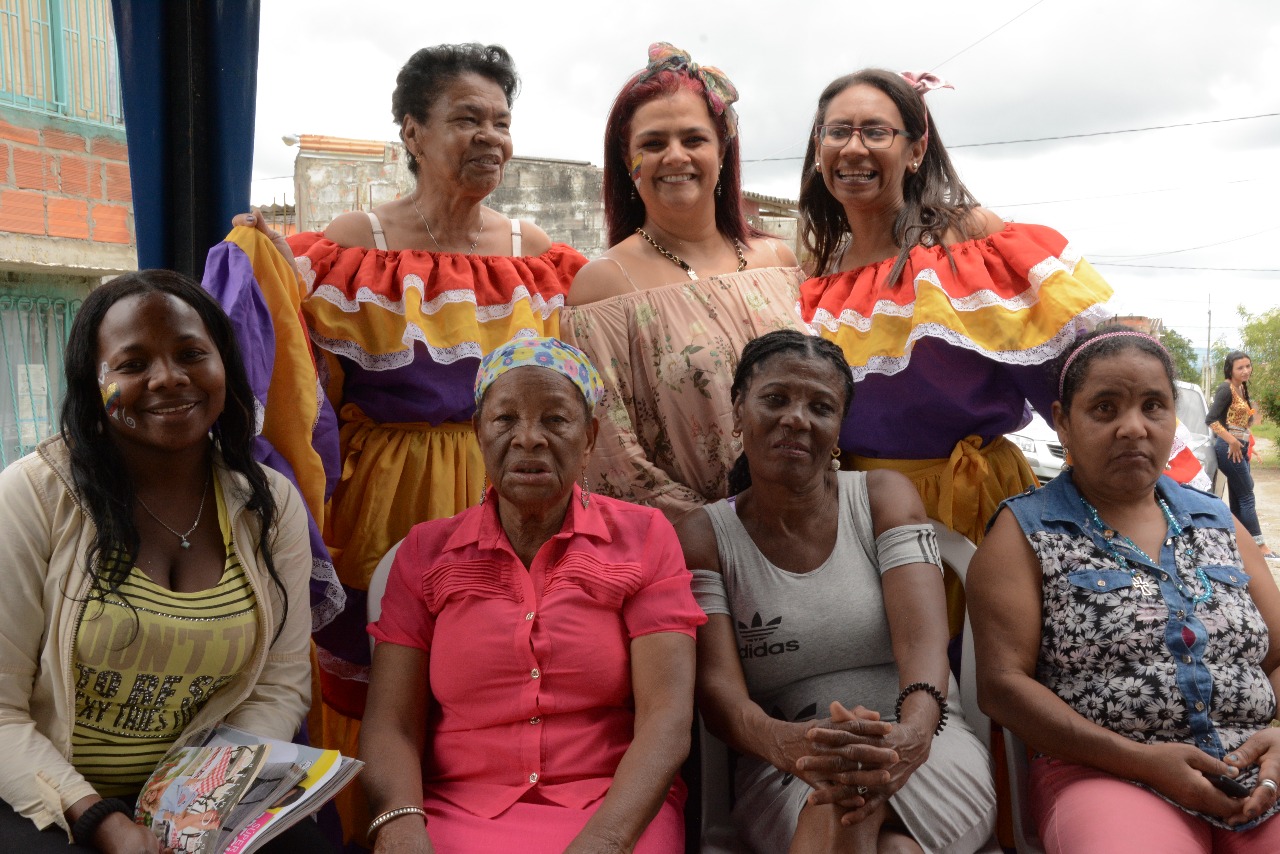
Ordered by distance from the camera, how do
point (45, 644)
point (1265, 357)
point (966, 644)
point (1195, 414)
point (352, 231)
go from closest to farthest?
point (45, 644), point (966, 644), point (352, 231), point (1195, 414), point (1265, 357)

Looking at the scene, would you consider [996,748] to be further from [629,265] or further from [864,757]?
[629,265]

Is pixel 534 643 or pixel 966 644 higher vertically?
pixel 534 643

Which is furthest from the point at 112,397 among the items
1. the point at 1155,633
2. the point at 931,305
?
the point at 1155,633

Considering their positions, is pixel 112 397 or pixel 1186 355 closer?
pixel 112 397

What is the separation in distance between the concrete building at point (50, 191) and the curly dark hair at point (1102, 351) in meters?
3.04

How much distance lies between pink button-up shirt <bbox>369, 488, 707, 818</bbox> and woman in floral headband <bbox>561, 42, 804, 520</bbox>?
0.58 meters

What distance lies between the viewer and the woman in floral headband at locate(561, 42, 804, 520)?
2.84 meters

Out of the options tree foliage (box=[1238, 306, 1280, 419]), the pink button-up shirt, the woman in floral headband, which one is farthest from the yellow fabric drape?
tree foliage (box=[1238, 306, 1280, 419])

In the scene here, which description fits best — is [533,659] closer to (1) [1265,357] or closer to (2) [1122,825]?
(2) [1122,825]

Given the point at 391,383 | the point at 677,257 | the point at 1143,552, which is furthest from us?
the point at 677,257

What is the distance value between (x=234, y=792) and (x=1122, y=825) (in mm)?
1701

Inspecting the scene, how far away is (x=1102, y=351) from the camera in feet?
7.87

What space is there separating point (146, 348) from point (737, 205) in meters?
1.83

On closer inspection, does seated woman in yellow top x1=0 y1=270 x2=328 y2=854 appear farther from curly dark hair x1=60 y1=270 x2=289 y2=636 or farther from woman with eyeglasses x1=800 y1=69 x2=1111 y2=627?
woman with eyeglasses x1=800 y1=69 x2=1111 y2=627
